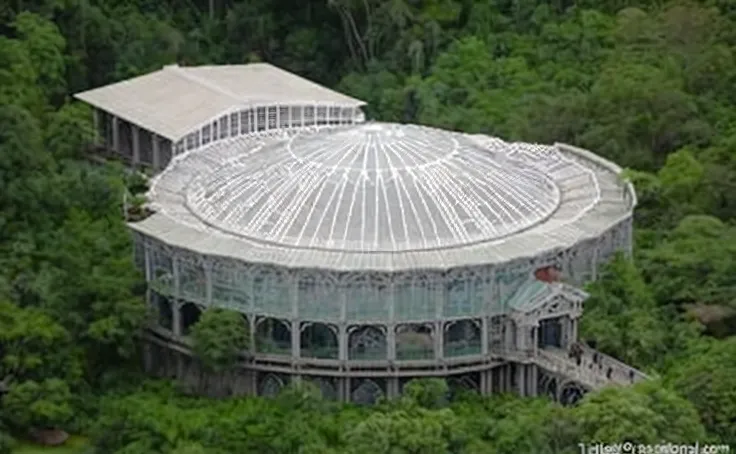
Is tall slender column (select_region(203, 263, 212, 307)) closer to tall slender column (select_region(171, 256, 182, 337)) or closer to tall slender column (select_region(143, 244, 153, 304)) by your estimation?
tall slender column (select_region(171, 256, 182, 337))

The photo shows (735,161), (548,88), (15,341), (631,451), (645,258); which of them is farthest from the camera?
(548,88)

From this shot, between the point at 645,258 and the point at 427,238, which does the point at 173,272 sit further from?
the point at 645,258

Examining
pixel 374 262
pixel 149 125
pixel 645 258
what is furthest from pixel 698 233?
pixel 149 125

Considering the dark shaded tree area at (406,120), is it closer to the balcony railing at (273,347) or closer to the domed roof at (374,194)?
the balcony railing at (273,347)

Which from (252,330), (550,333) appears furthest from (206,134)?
(550,333)

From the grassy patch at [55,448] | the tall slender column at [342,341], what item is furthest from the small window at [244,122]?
the grassy patch at [55,448]

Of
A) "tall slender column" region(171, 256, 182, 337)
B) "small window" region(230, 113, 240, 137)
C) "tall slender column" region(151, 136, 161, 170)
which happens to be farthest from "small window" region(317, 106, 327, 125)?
"tall slender column" region(171, 256, 182, 337)
